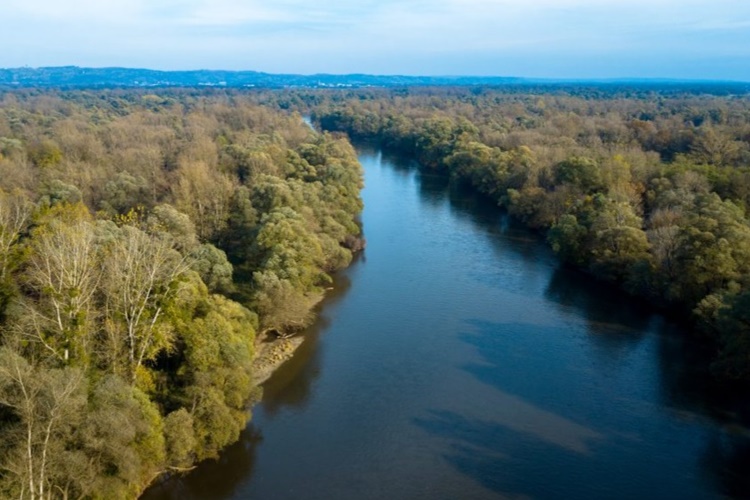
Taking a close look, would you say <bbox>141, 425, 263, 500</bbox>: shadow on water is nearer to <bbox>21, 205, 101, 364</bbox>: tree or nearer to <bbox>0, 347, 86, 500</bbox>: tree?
<bbox>0, 347, 86, 500</bbox>: tree

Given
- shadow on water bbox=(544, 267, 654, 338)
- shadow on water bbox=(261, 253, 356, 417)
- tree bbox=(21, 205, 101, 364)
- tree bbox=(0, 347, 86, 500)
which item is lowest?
shadow on water bbox=(261, 253, 356, 417)

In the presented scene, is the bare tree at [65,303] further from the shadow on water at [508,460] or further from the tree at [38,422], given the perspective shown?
the shadow on water at [508,460]

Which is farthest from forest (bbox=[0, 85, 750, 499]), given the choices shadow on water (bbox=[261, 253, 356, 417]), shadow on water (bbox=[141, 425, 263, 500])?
shadow on water (bbox=[261, 253, 356, 417])

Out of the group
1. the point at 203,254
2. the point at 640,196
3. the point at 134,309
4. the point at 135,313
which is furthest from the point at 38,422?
the point at 640,196

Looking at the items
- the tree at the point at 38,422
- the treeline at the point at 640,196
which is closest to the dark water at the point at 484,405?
the treeline at the point at 640,196

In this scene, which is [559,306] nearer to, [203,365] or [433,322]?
[433,322]

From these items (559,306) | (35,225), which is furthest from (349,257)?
(35,225)

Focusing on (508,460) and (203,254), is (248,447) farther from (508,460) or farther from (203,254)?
(203,254)
